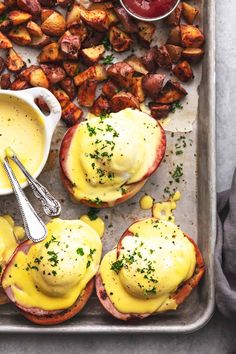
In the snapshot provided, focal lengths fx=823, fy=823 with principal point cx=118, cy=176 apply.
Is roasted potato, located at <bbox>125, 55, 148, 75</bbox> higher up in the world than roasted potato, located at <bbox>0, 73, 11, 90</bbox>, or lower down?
higher up

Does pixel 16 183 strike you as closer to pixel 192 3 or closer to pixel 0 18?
pixel 0 18

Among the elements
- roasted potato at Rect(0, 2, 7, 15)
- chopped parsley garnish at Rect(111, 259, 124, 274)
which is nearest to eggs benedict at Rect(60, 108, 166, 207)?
chopped parsley garnish at Rect(111, 259, 124, 274)

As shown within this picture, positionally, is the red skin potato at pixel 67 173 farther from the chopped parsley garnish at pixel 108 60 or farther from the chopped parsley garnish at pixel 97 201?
the chopped parsley garnish at pixel 108 60

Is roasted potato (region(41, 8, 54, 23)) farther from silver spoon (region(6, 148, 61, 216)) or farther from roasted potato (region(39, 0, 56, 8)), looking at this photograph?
silver spoon (region(6, 148, 61, 216))

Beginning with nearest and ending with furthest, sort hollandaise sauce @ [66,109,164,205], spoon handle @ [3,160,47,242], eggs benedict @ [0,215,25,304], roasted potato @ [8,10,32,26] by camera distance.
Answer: spoon handle @ [3,160,47,242]
hollandaise sauce @ [66,109,164,205]
eggs benedict @ [0,215,25,304]
roasted potato @ [8,10,32,26]

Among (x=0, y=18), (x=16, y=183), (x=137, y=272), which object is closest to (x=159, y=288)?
(x=137, y=272)

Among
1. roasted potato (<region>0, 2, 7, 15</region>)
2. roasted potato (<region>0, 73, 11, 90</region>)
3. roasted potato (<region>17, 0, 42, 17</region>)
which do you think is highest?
roasted potato (<region>17, 0, 42, 17</region>)

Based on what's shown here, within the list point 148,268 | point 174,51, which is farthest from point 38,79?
point 148,268
